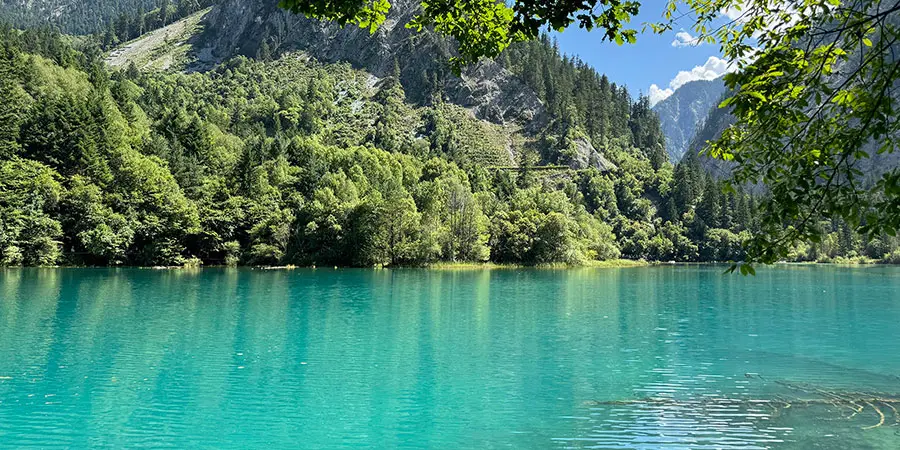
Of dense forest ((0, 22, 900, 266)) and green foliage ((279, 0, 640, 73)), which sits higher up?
dense forest ((0, 22, 900, 266))

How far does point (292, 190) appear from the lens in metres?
91.2

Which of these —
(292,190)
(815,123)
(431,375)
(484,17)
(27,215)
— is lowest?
(431,375)

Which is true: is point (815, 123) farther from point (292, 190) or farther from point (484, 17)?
point (292, 190)

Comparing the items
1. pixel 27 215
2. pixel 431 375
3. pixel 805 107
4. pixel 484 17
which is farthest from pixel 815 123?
pixel 27 215

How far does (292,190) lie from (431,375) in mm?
78516

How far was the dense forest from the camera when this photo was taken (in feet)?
231

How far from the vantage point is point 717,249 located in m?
141

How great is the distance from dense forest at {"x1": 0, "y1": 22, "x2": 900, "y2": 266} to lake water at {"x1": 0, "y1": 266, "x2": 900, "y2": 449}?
14535mm

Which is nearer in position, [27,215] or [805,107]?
[805,107]

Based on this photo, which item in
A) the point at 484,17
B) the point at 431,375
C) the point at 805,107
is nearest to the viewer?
the point at 805,107

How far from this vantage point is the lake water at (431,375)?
12297 mm

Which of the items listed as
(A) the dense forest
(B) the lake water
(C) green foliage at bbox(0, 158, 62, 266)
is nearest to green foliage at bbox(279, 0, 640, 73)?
(B) the lake water

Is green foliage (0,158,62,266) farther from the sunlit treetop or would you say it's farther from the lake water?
the sunlit treetop

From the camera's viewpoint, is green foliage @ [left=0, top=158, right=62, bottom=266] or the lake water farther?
green foliage @ [left=0, top=158, right=62, bottom=266]
